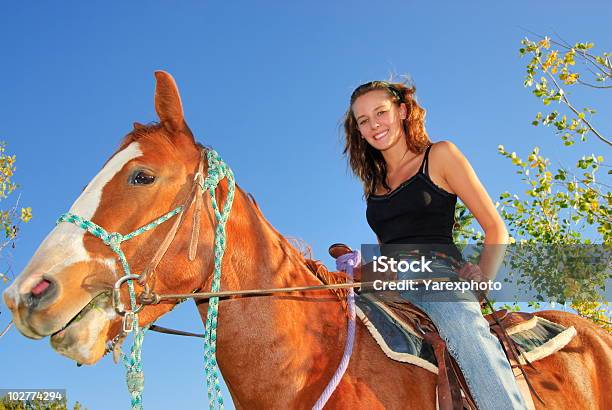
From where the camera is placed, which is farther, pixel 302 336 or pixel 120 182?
pixel 302 336

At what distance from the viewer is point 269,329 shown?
11.2 feet

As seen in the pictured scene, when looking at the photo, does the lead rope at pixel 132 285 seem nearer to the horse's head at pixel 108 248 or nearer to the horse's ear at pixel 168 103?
the horse's head at pixel 108 248

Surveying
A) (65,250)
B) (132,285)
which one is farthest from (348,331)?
(65,250)

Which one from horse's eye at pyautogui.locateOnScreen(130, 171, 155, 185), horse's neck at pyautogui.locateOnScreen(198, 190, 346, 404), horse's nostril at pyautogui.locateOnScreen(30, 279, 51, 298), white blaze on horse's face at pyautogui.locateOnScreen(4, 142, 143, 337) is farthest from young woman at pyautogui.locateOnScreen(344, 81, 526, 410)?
horse's nostril at pyautogui.locateOnScreen(30, 279, 51, 298)

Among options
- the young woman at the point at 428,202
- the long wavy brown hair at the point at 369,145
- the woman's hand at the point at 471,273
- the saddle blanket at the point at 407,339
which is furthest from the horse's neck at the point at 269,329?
the long wavy brown hair at the point at 369,145

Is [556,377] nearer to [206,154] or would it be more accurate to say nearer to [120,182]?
[206,154]

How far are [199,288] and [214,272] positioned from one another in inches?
5.2

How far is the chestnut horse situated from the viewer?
9.72 ft

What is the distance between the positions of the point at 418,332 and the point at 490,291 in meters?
0.67

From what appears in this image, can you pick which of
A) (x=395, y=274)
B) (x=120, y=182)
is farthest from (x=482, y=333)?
(x=120, y=182)

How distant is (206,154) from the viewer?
142 inches

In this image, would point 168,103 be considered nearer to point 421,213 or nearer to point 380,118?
point 380,118

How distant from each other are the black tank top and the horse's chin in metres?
2.09

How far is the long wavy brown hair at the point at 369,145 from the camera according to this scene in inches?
179
